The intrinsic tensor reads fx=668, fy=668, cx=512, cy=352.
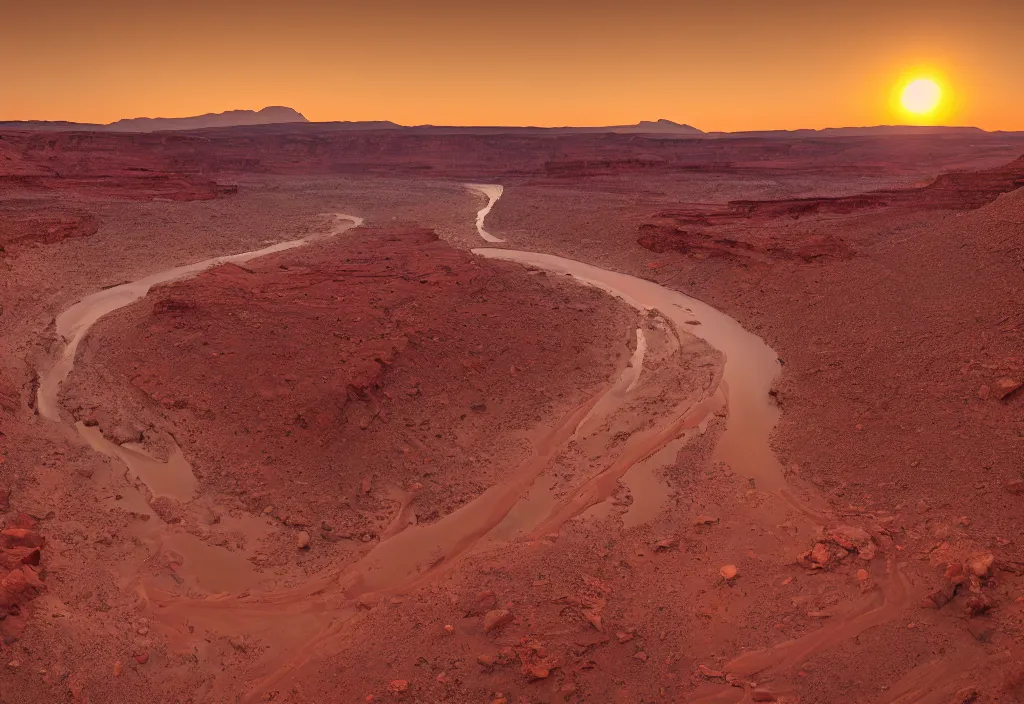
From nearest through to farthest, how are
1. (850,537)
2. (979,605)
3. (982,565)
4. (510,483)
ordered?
(979,605) → (982,565) → (850,537) → (510,483)

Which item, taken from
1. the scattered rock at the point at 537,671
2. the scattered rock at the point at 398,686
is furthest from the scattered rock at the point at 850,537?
the scattered rock at the point at 398,686

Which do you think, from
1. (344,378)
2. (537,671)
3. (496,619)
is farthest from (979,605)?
(344,378)

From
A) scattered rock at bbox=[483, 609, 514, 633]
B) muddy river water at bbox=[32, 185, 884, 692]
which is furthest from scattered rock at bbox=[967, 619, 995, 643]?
scattered rock at bbox=[483, 609, 514, 633]

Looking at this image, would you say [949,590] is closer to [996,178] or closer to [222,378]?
[222,378]

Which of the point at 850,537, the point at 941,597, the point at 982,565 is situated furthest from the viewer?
the point at 850,537

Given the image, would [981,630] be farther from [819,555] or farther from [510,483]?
[510,483]

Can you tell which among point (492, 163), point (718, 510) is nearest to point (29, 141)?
point (492, 163)
